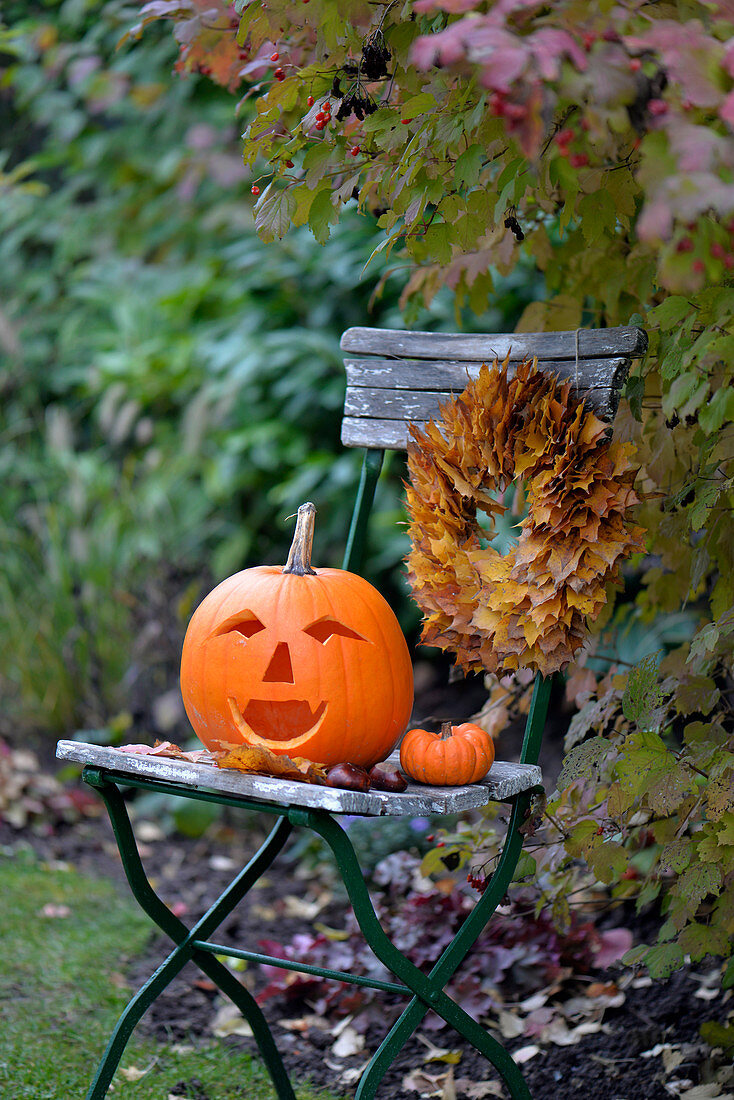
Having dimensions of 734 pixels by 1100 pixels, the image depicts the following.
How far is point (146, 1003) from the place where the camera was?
67.2 inches

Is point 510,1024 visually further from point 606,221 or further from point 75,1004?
point 606,221

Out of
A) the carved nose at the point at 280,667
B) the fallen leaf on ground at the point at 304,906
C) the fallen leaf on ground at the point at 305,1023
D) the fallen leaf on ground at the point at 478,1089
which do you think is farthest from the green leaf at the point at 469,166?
the fallen leaf on ground at the point at 304,906

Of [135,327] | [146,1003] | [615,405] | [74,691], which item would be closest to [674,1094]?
[146,1003]

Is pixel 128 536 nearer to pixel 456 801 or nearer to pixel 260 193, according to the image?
pixel 260 193

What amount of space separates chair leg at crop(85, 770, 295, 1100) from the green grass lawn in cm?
26

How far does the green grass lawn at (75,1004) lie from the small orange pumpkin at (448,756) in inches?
34.3

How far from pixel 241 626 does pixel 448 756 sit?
39 centimetres

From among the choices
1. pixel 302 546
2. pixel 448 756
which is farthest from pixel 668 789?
pixel 302 546

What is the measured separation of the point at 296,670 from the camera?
62.7 inches

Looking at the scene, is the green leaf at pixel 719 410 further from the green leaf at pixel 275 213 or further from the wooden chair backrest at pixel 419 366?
the green leaf at pixel 275 213

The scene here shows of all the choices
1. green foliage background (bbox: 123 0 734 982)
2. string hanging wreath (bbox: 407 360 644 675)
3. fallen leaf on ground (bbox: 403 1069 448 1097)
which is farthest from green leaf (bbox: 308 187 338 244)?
fallen leaf on ground (bbox: 403 1069 448 1097)

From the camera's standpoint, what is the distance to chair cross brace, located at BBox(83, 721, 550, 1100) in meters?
1.45

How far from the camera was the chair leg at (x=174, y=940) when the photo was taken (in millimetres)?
1672

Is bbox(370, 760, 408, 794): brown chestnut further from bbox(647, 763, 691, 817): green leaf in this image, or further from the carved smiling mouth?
bbox(647, 763, 691, 817): green leaf
